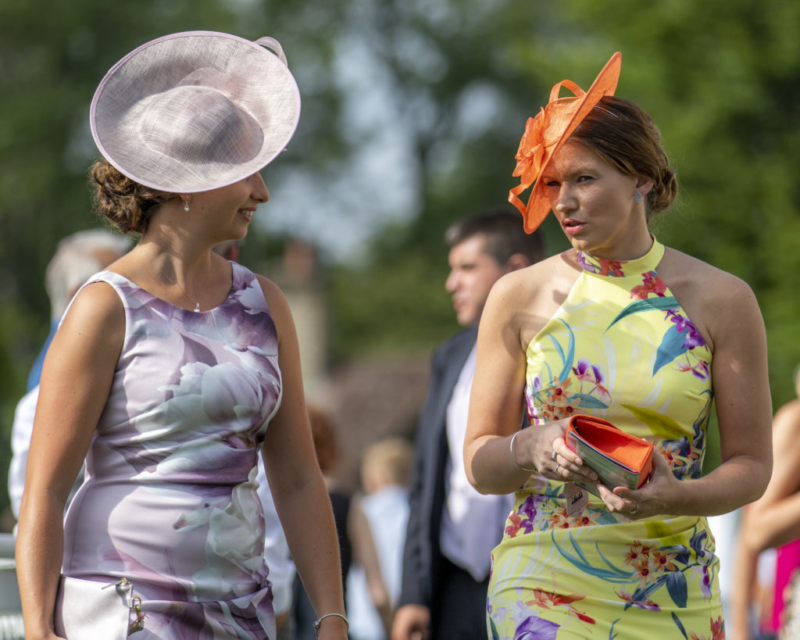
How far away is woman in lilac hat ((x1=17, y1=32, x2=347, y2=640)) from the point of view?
2381 mm

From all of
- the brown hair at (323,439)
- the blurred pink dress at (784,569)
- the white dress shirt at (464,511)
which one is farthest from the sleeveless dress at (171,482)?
the brown hair at (323,439)

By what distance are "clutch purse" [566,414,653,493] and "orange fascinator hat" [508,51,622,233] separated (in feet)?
1.98

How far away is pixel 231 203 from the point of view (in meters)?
2.59

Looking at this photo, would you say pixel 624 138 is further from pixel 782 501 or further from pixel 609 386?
pixel 782 501

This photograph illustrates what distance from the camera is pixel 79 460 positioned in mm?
2404

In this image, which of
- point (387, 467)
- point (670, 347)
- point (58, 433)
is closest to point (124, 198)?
point (58, 433)

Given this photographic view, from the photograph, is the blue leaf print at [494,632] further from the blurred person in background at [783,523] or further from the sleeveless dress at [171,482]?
the blurred person in background at [783,523]

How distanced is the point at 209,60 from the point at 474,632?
2206 mm

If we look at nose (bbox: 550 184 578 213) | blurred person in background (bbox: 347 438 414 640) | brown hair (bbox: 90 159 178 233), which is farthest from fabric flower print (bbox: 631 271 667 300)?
blurred person in background (bbox: 347 438 414 640)

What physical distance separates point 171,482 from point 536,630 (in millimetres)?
911

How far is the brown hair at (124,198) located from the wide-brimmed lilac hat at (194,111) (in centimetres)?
10

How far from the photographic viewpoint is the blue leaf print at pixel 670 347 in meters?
2.57

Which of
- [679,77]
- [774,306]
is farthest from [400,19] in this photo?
[774,306]

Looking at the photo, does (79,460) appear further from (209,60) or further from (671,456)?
(671,456)
